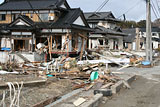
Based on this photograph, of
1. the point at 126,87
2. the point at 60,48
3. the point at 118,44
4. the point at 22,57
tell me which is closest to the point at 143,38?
the point at 118,44

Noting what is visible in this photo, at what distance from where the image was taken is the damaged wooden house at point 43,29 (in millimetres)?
27594

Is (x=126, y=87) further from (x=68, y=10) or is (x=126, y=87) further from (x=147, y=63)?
(x=68, y=10)

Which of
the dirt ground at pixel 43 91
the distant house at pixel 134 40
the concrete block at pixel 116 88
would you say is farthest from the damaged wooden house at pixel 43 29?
the distant house at pixel 134 40

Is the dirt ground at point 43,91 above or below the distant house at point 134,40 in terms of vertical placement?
below

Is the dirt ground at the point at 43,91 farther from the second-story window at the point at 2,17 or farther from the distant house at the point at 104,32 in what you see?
the distant house at the point at 104,32

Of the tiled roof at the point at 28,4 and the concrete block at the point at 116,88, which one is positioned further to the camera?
the tiled roof at the point at 28,4

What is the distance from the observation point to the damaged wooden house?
27.6 metres

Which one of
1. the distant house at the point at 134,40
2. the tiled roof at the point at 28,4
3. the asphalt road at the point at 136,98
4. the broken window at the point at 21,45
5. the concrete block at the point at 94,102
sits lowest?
the asphalt road at the point at 136,98

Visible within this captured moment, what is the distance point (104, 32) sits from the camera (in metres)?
38.3

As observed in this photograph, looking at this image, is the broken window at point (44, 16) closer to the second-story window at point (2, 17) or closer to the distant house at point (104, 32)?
the second-story window at point (2, 17)

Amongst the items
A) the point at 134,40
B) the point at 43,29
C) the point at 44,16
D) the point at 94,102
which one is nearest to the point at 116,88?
the point at 94,102

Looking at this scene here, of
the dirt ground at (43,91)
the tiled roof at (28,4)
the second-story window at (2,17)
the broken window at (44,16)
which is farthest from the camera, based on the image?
the second-story window at (2,17)

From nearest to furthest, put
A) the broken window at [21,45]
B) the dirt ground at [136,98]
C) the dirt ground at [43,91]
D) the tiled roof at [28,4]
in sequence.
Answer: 1. the dirt ground at [136,98]
2. the dirt ground at [43,91]
3. the broken window at [21,45]
4. the tiled roof at [28,4]

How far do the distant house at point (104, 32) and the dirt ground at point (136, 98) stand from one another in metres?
26.6
